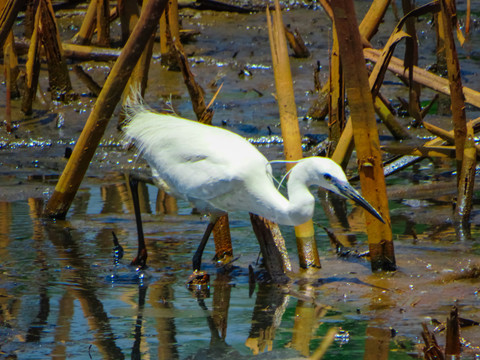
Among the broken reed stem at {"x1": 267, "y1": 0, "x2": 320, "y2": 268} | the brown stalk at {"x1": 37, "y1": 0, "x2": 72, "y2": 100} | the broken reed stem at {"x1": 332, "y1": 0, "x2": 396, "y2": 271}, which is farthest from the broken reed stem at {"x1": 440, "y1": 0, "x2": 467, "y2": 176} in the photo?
the brown stalk at {"x1": 37, "y1": 0, "x2": 72, "y2": 100}

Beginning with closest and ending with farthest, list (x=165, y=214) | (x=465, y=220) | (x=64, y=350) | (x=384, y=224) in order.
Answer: (x=64, y=350) → (x=384, y=224) → (x=465, y=220) → (x=165, y=214)

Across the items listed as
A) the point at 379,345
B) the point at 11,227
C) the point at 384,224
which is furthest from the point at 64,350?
the point at 11,227

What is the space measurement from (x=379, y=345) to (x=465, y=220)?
93.9 inches

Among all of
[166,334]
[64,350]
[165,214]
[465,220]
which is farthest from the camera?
[165,214]

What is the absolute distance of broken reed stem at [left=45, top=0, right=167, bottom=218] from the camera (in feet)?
17.0

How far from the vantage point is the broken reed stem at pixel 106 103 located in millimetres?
5180

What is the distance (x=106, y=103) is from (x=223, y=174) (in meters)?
1.29

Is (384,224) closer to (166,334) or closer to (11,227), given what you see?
(166,334)

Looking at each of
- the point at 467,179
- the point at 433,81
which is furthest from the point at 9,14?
the point at 467,179

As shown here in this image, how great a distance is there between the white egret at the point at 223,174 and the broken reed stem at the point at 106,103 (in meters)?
0.29

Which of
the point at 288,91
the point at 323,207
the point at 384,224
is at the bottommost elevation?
the point at 323,207

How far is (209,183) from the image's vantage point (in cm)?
470

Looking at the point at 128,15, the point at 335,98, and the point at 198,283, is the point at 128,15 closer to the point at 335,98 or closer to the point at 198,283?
the point at 335,98

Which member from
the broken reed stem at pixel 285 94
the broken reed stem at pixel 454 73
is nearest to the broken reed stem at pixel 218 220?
the broken reed stem at pixel 285 94
